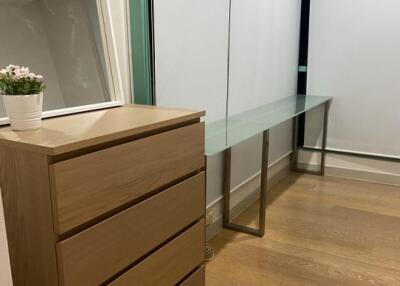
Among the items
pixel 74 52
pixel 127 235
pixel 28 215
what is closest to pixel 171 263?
pixel 127 235

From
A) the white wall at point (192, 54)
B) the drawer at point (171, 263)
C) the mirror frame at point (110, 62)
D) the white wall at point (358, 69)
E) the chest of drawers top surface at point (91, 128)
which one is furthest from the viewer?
the white wall at point (358, 69)

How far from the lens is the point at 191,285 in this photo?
1.75 meters

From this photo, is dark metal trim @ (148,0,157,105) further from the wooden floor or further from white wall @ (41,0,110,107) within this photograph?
the wooden floor

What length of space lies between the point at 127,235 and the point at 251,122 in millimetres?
1467

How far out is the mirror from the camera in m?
1.42

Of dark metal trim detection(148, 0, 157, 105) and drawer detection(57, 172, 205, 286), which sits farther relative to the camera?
dark metal trim detection(148, 0, 157, 105)

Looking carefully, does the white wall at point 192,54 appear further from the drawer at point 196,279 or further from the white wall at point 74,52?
the drawer at point 196,279

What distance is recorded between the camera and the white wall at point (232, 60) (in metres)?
2.07

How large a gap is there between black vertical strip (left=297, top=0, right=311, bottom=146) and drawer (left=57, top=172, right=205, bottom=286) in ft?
7.78

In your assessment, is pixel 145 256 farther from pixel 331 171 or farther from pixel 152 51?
pixel 331 171

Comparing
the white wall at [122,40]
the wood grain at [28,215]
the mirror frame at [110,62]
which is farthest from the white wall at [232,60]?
the wood grain at [28,215]

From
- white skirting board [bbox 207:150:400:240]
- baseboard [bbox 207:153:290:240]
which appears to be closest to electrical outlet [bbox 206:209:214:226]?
baseboard [bbox 207:153:290:240]

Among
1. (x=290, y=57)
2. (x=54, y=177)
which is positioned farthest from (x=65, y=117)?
(x=290, y=57)

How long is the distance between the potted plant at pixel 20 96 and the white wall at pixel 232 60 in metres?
0.80
